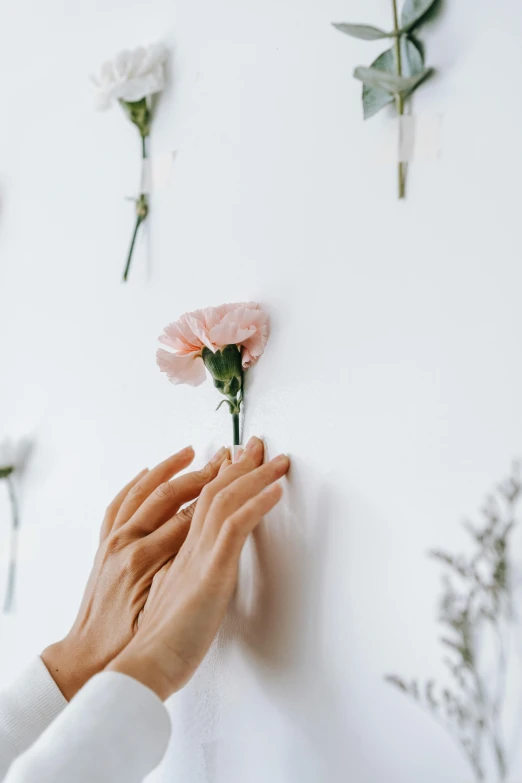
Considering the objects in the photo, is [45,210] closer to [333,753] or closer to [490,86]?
[490,86]

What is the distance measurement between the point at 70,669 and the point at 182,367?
0.38 metres

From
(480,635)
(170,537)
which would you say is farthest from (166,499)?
(480,635)

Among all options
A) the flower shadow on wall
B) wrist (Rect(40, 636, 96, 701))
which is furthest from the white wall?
wrist (Rect(40, 636, 96, 701))

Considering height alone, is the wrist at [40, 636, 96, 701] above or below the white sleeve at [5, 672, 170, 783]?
below

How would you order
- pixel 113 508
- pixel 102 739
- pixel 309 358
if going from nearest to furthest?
pixel 102 739 → pixel 309 358 → pixel 113 508

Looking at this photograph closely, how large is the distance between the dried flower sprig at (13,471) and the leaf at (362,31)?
0.85 meters

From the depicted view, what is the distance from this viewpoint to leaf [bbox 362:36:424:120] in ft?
2.53

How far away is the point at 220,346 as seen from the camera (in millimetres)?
855

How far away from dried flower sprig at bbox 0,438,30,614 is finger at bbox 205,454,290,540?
62 centimetres

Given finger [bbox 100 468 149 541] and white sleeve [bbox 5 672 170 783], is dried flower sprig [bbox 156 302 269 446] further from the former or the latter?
white sleeve [bbox 5 672 170 783]

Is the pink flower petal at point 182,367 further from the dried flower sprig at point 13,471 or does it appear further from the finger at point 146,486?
the dried flower sprig at point 13,471

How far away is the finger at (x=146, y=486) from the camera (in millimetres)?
915

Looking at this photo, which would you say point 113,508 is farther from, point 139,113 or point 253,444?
point 139,113

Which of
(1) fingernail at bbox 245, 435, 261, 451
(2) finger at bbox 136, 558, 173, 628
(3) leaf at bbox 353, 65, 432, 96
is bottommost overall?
(2) finger at bbox 136, 558, 173, 628
